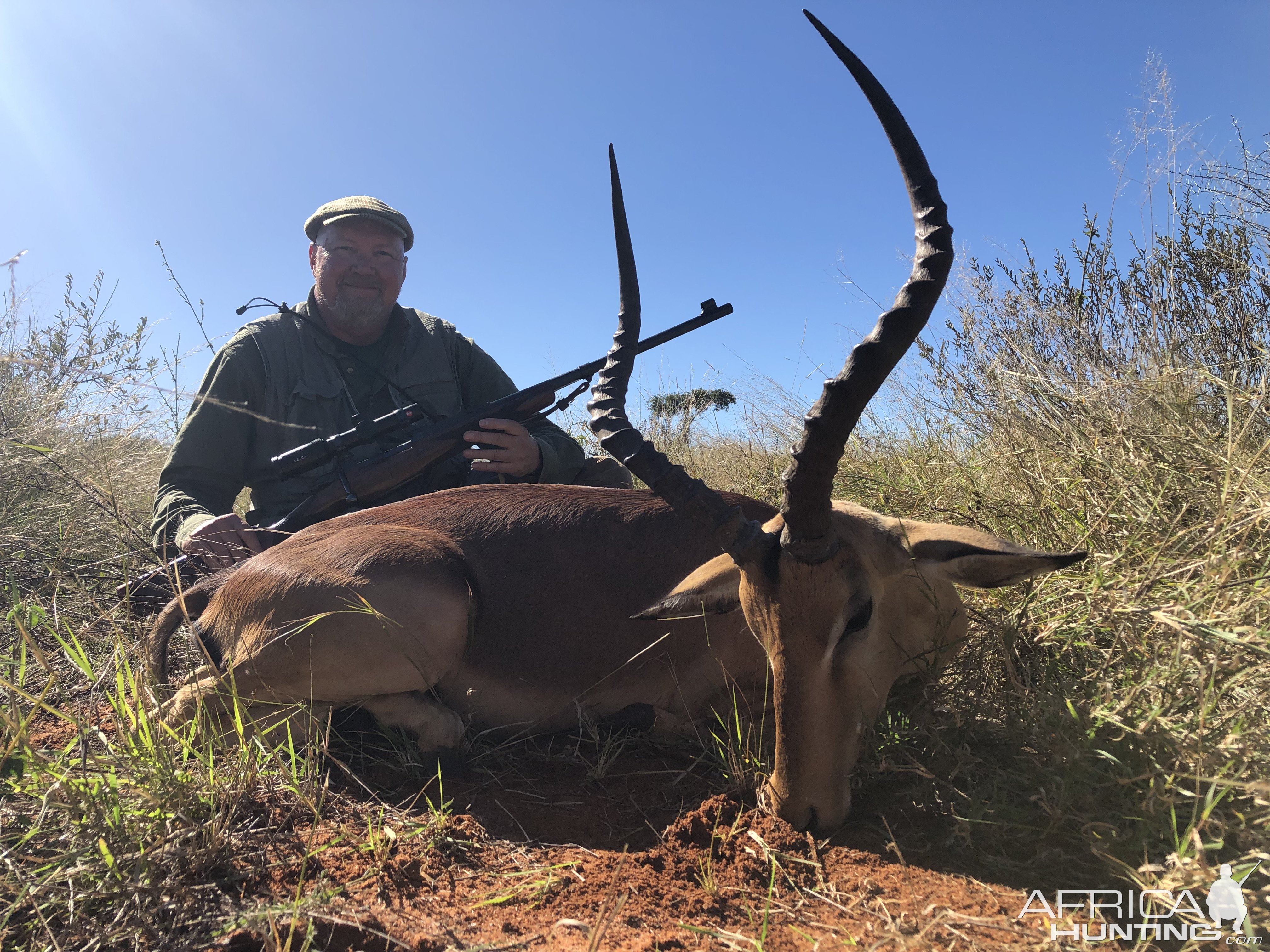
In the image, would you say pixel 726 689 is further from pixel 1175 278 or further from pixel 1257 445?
pixel 1175 278

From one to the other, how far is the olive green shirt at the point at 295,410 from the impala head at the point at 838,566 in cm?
313

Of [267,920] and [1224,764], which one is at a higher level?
[1224,764]

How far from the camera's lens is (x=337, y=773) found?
3018 mm

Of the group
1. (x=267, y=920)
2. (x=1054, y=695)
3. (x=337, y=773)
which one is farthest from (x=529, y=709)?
(x=1054, y=695)

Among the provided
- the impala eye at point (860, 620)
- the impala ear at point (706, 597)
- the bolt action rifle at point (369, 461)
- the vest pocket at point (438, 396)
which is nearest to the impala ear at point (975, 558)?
the impala eye at point (860, 620)

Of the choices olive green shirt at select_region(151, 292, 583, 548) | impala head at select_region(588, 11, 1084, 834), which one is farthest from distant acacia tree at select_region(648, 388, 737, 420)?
impala head at select_region(588, 11, 1084, 834)

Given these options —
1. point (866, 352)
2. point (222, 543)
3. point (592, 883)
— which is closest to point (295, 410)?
point (222, 543)

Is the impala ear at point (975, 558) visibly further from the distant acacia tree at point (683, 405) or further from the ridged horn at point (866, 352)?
the distant acacia tree at point (683, 405)

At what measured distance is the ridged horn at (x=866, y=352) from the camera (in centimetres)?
228

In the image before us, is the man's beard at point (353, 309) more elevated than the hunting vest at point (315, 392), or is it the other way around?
the man's beard at point (353, 309)

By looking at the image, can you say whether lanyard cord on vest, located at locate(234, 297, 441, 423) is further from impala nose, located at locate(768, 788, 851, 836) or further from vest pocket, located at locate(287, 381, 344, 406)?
impala nose, located at locate(768, 788, 851, 836)

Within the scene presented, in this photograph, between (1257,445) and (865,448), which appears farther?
(865,448)

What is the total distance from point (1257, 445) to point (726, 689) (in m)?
2.72

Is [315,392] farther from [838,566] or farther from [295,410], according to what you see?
[838,566]
